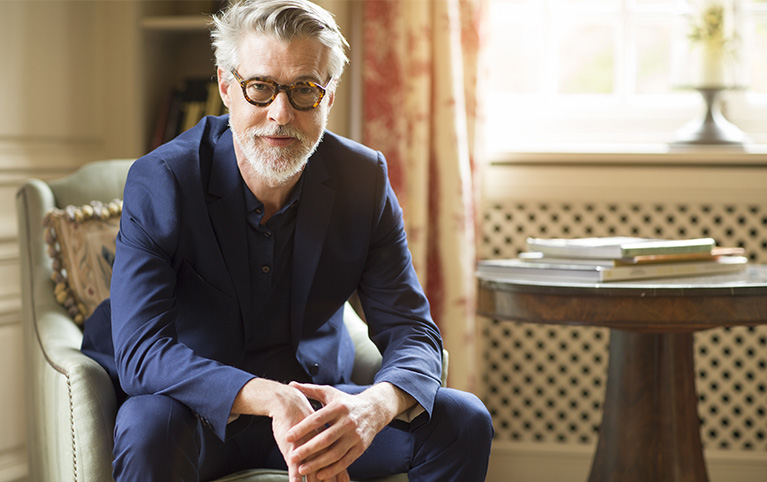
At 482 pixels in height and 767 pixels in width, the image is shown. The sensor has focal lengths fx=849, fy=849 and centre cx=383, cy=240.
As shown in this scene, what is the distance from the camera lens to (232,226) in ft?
4.99

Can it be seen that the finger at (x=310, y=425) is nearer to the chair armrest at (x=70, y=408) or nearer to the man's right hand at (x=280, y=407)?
the man's right hand at (x=280, y=407)

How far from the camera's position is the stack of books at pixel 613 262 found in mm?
1777

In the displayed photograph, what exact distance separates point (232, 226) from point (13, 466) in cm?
139

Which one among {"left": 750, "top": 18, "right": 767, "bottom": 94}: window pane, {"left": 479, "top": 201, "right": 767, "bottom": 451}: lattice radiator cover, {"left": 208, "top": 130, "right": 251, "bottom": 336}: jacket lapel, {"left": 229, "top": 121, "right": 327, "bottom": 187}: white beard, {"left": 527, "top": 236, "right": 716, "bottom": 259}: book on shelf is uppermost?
{"left": 750, "top": 18, "right": 767, "bottom": 94}: window pane

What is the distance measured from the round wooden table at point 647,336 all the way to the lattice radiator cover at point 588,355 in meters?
0.51

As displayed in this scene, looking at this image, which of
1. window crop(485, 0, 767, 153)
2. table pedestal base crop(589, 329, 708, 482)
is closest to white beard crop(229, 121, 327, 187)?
table pedestal base crop(589, 329, 708, 482)

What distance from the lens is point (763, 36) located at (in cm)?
270

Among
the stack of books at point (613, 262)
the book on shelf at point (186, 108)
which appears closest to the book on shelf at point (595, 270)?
the stack of books at point (613, 262)

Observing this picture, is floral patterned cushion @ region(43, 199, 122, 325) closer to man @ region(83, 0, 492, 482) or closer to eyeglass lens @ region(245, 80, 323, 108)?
man @ region(83, 0, 492, 482)

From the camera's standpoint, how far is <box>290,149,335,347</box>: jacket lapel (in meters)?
1.57

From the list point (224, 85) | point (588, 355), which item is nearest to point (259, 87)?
point (224, 85)

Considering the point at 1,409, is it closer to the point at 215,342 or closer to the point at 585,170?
the point at 215,342

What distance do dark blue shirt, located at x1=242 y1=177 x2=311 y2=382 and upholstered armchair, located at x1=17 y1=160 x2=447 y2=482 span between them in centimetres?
20

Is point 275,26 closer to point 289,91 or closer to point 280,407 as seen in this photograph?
point 289,91
